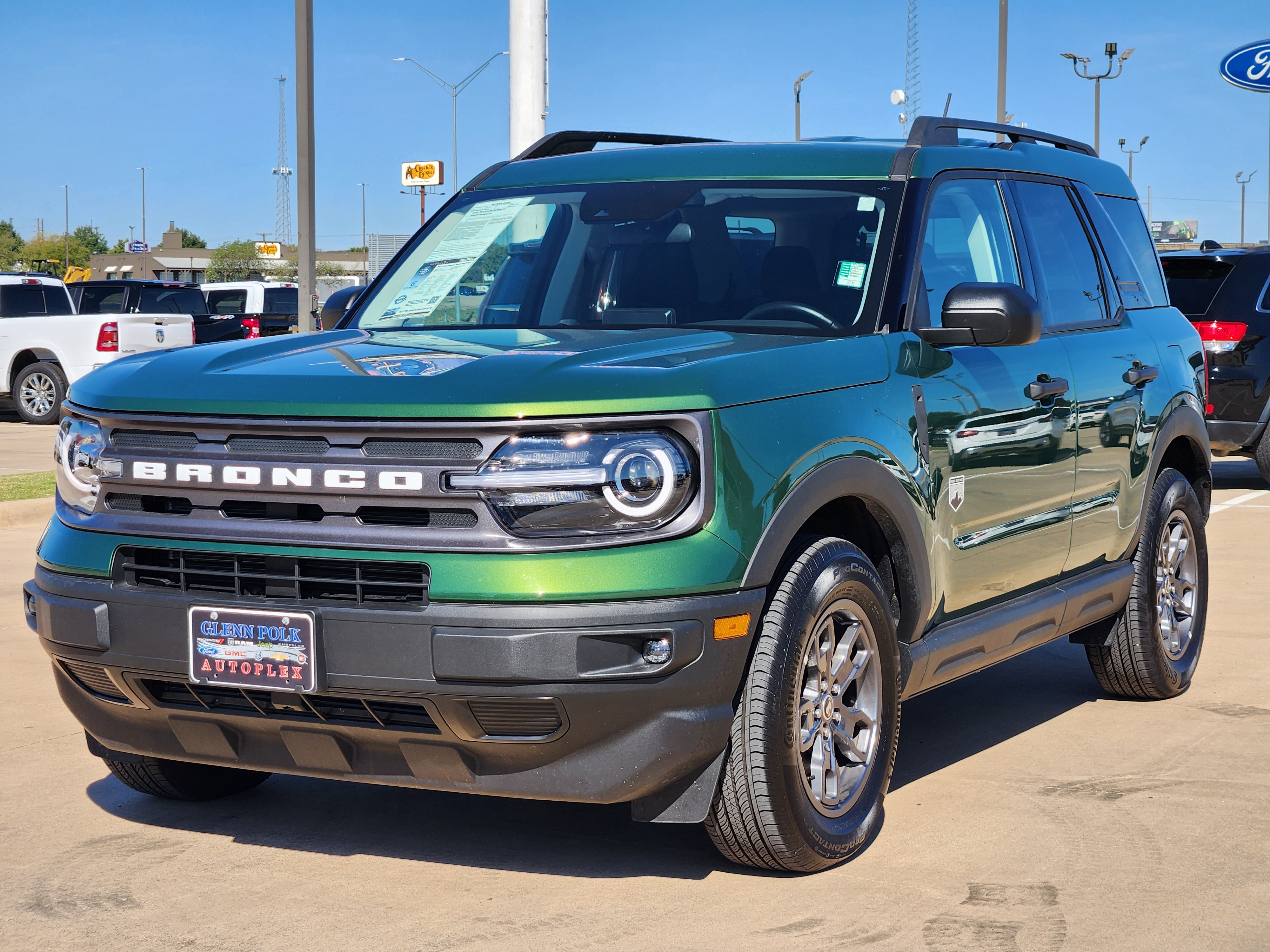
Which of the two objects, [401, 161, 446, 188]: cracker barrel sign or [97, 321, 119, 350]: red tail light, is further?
[401, 161, 446, 188]: cracker barrel sign

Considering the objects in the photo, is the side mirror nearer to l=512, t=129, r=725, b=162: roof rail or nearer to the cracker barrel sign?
l=512, t=129, r=725, b=162: roof rail

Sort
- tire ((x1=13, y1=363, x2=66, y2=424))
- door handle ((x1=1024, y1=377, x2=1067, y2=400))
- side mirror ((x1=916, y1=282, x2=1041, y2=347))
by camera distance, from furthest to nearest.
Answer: tire ((x1=13, y1=363, x2=66, y2=424))
door handle ((x1=1024, y1=377, x2=1067, y2=400))
side mirror ((x1=916, y1=282, x2=1041, y2=347))

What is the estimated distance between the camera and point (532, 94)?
12445 millimetres

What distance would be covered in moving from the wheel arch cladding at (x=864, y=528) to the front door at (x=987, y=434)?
0.13 m

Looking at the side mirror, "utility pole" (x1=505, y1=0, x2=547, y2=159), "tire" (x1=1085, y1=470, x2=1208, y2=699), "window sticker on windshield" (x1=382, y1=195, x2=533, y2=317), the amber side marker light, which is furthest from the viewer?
"utility pole" (x1=505, y1=0, x2=547, y2=159)

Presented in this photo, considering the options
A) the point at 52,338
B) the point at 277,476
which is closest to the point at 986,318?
the point at 277,476

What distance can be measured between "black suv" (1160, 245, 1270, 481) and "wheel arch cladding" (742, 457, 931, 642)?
9.57m

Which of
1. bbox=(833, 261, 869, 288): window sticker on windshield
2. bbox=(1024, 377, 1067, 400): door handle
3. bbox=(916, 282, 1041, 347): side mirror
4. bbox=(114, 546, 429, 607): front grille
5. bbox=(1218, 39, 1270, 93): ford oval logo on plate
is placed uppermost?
bbox=(1218, 39, 1270, 93): ford oval logo on plate

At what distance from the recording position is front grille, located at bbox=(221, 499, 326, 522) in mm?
3689

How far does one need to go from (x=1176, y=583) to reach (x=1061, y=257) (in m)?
1.63

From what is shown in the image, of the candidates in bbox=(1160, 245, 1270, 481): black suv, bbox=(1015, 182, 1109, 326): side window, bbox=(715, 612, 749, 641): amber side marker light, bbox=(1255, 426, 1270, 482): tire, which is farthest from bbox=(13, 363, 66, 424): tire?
bbox=(715, 612, 749, 641): amber side marker light

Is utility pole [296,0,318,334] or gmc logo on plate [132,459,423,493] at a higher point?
utility pole [296,0,318,334]

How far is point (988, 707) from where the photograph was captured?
621cm

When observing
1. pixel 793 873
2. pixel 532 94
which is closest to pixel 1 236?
pixel 532 94
